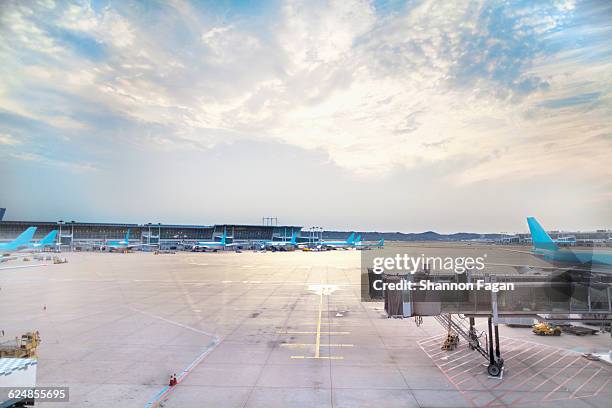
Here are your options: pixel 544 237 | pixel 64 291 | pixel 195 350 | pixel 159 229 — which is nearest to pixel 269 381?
pixel 195 350

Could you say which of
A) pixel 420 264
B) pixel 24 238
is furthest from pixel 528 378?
pixel 24 238

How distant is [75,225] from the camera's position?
17888cm

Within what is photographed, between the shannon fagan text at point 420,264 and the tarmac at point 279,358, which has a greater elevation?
the shannon fagan text at point 420,264

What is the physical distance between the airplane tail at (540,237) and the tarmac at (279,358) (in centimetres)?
2036

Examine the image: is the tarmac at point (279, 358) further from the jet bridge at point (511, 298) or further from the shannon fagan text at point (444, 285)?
the shannon fagan text at point (444, 285)

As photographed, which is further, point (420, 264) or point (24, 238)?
point (24, 238)

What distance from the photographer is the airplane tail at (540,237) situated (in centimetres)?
3963

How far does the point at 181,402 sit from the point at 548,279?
17.4 meters

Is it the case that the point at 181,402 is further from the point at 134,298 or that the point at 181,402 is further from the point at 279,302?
the point at 134,298

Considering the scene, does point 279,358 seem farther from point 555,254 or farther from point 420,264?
point 555,254

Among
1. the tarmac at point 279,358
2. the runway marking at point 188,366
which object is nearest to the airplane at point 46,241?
the tarmac at point 279,358

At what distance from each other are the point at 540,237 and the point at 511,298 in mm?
29423

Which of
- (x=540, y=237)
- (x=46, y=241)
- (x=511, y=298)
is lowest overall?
(x=46, y=241)

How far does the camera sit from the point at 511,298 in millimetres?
16797
